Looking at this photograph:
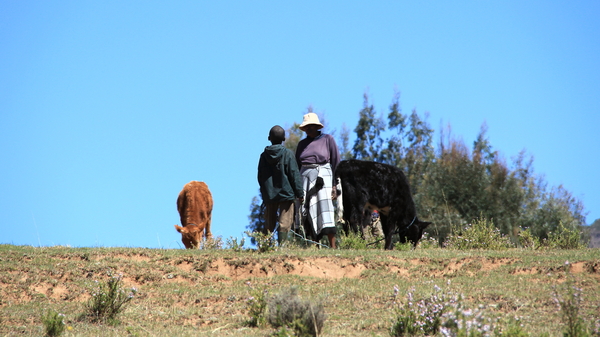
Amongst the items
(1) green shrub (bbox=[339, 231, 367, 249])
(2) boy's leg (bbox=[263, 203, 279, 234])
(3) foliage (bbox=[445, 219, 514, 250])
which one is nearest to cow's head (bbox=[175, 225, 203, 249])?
(2) boy's leg (bbox=[263, 203, 279, 234])

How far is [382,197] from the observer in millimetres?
13219

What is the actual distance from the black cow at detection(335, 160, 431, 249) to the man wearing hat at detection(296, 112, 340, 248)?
78 cm

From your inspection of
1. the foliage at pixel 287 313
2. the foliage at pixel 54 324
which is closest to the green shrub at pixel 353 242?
the foliage at pixel 287 313

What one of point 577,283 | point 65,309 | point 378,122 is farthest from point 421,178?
point 65,309

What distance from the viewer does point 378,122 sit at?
3797 cm

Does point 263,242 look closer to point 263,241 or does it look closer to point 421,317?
point 263,241

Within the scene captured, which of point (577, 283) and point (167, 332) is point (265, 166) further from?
point (577, 283)

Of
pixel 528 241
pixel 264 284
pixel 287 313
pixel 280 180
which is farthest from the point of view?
pixel 528 241

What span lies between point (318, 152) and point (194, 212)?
5.74 m

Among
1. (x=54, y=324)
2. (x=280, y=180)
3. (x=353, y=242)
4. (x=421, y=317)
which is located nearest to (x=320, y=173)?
(x=280, y=180)

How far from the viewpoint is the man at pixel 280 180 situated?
11.8 m

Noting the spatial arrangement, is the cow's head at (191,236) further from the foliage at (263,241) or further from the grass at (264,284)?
the foliage at (263,241)

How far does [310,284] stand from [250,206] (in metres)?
25.6

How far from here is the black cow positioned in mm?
13195
